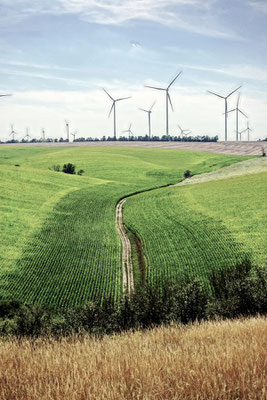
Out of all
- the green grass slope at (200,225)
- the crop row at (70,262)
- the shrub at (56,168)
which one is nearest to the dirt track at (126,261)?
the crop row at (70,262)

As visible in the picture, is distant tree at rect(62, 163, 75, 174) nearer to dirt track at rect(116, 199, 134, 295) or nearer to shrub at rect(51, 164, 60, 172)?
shrub at rect(51, 164, 60, 172)

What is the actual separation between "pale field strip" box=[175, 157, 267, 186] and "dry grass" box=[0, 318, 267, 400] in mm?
112100

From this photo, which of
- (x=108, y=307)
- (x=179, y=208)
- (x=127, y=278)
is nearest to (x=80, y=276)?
(x=127, y=278)

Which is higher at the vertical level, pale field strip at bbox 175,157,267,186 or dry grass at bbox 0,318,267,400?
dry grass at bbox 0,318,267,400

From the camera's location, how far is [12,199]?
9119cm

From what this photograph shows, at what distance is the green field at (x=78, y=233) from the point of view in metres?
49.6

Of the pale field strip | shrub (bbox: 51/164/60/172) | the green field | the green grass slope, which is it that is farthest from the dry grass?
shrub (bbox: 51/164/60/172)

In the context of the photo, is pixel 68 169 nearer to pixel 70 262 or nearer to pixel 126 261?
pixel 70 262

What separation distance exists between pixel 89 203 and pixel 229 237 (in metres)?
42.3

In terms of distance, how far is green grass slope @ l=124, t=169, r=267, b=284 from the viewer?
54.2 m

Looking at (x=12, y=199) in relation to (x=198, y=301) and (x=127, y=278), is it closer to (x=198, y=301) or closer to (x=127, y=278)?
(x=127, y=278)

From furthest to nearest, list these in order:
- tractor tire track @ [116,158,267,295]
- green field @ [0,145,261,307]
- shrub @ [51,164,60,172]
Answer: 1. shrub @ [51,164,60,172]
2. tractor tire track @ [116,158,267,295]
3. green field @ [0,145,261,307]

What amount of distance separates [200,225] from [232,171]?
208 feet

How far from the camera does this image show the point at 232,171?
130 m
